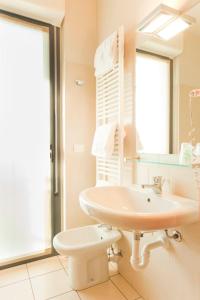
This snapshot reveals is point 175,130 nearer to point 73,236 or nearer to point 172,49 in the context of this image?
point 172,49

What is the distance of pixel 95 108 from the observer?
2.07 m

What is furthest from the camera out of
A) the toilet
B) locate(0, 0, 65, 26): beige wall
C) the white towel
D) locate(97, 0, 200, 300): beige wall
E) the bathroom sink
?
locate(0, 0, 65, 26): beige wall

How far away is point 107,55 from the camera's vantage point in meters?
1.63

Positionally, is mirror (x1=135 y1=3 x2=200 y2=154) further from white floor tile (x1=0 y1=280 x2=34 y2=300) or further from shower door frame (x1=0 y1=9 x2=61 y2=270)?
white floor tile (x1=0 y1=280 x2=34 y2=300)

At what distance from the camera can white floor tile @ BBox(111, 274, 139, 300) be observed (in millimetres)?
1493

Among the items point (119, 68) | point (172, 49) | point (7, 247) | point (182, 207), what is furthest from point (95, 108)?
point (7, 247)

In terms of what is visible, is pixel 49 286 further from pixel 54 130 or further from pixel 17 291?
pixel 54 130

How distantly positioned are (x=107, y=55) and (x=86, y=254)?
1546 mm

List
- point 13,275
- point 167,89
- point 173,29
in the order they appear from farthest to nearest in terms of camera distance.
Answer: point 13,275, point 167,89, point 173,29

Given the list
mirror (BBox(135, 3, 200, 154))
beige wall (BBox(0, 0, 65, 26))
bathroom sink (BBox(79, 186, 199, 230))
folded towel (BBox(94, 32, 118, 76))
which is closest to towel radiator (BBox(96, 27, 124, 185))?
folded towel (BBox(94, 32, 118, 76))

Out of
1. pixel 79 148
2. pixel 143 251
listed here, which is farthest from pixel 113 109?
pixel 143 251

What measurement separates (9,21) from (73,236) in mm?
1960

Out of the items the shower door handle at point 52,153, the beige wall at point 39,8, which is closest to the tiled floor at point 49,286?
the shower door handle at point 52,153

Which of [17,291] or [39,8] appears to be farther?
[39,8]
